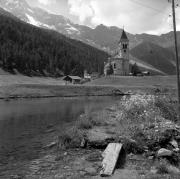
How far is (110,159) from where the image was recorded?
50.8ft

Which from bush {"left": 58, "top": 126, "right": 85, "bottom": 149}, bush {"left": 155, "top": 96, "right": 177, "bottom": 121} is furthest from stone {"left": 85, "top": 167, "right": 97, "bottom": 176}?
bush {"left": 155, "top": 96, "right": 177, "bottom": 121}

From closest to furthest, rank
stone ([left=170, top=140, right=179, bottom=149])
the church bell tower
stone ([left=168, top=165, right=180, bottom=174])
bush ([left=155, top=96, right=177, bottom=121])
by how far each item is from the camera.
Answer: stone ([left=168, top=165, right=180, bottom=174])
stone ([left=170, top=140, right=179, bottom=149])
bush ([left=155, top=96, right=177, bottom=121])
the church bell tower

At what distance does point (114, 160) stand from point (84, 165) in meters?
1.79

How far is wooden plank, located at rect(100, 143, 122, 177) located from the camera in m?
14.1

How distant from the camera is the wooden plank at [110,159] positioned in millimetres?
14055

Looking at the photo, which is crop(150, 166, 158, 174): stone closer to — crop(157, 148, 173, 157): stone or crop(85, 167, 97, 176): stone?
crop(157, 148, 173, 157): stone

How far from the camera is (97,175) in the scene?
14.0m

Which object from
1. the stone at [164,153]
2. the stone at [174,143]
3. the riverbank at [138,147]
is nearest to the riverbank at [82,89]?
the riverbank at [138,147]

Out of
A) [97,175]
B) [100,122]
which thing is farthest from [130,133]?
[100,122]

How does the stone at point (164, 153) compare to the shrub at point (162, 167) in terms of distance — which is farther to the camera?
the stone at point (164, 153)

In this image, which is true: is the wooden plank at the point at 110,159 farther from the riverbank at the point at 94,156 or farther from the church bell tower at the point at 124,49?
the church bell tower at the point at 124,49

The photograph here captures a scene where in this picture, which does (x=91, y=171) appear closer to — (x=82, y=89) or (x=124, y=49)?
(x=82, y=89)

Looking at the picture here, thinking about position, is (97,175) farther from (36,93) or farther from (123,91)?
(123,91)

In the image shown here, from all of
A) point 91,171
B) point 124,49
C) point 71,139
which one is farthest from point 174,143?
point 124,49
